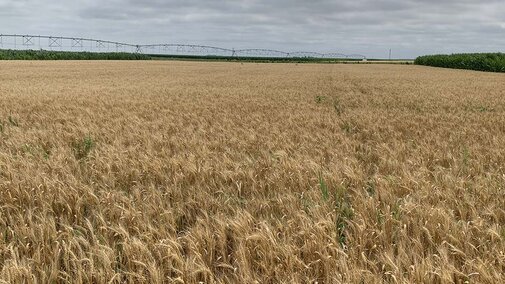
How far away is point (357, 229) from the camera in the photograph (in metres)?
3.00

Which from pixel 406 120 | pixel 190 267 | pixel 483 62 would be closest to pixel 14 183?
pixel 190 267

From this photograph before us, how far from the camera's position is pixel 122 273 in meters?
2.50

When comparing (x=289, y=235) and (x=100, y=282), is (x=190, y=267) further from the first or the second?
(x=289, y=235)

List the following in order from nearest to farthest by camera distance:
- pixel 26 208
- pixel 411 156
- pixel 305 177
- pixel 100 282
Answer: pixel 100 282, pixel 26 208, pixel 305 177, pixel 411 156

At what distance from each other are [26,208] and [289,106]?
34.2 ft

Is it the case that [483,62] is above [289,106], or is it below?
above

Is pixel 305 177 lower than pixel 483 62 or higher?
lower

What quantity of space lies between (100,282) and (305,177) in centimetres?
266

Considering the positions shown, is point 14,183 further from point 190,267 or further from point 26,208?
point 190,267

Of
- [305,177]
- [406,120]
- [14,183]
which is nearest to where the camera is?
[14,183]

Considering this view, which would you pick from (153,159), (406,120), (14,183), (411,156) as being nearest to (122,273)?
(14,183)

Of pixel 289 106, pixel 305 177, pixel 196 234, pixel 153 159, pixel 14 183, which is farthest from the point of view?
pixel 289 106

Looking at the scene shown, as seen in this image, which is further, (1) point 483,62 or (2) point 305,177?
(1) point 483,62

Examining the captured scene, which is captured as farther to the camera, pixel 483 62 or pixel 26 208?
pixel 483 62
